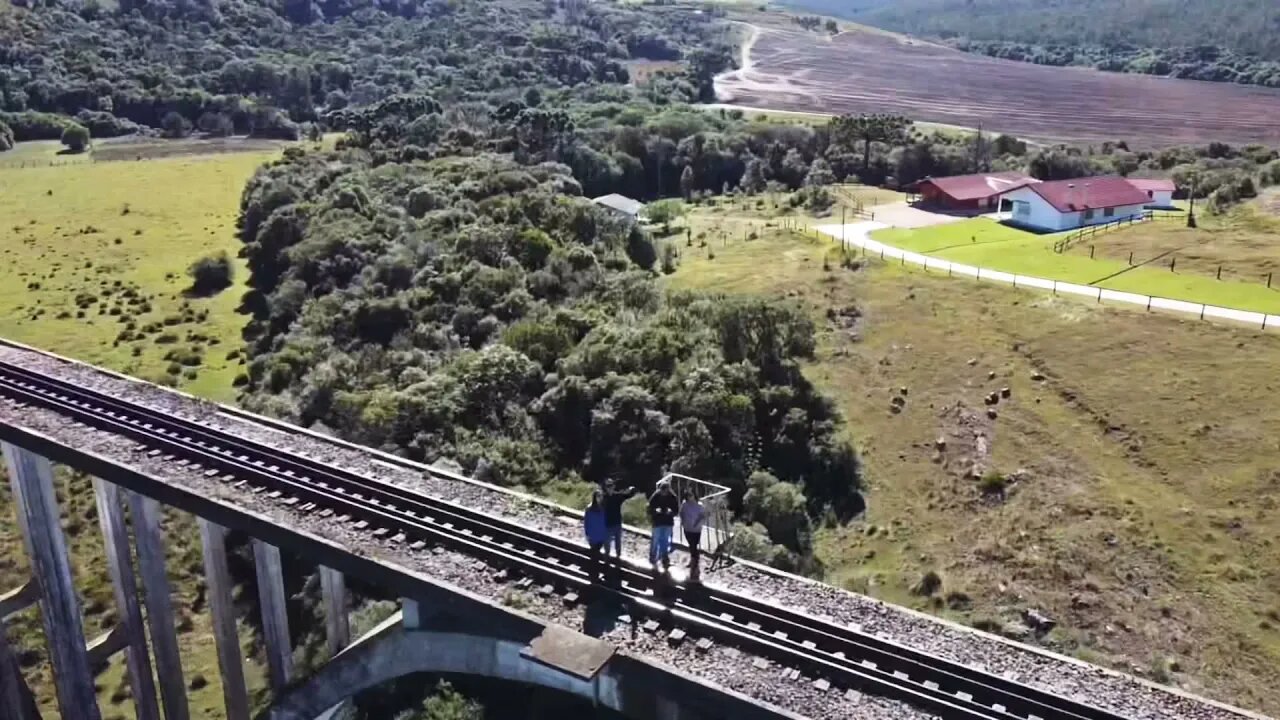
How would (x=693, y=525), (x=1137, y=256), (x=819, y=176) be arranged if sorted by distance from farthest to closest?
(x=819, y=176) → (x=1137, y=256) → (x=693, y=525)

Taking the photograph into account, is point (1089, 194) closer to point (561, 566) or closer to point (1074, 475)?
point (1074, 475)

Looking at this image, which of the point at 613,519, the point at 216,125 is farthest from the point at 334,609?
the point at 216,125

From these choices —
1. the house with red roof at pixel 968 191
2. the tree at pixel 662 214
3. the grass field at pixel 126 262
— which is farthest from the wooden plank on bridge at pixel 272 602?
the house with red roof at pixel 968 191

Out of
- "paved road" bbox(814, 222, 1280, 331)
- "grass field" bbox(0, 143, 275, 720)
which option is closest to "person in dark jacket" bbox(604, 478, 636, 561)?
"grass field" bbox(0, 143, 275, 720)

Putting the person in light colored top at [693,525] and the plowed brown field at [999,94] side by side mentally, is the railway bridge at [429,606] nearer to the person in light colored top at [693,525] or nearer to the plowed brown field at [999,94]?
the person in light colored top at [693,525]

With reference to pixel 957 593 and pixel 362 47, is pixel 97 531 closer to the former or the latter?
pixel 957 593

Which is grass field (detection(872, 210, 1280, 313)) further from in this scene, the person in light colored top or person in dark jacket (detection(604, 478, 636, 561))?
person in dark jacket (detection(604, 478, 636, 561))
